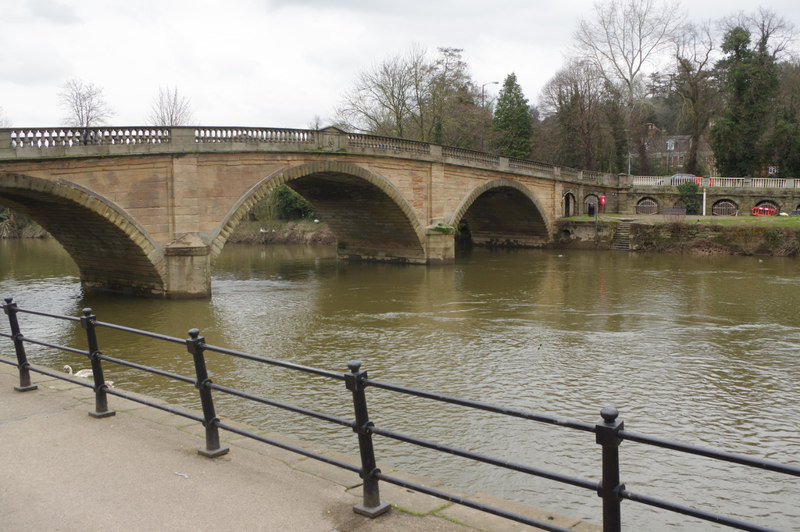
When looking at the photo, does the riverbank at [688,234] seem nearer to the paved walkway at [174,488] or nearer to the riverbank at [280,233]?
the riverbank at [280,233]

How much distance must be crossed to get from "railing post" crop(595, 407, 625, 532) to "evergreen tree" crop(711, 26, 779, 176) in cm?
4660

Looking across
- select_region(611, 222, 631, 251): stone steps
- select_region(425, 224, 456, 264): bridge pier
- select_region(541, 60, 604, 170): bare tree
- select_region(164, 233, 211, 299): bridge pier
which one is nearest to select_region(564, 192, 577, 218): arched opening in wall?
select_region(611, 222, 631, 251): stone steps

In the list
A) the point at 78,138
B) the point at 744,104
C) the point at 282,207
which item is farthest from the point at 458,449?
the point at 282,207

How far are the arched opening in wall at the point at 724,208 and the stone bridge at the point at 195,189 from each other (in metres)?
19.5

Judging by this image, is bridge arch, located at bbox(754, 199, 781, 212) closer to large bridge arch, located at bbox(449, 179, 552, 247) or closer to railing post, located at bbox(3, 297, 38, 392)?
large bridge arch, located at bbox(449, 179, 552, 247)

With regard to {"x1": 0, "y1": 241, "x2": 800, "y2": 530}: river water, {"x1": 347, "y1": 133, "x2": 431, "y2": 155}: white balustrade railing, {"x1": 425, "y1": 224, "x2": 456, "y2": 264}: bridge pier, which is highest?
{"x1": 347, "y1": 133, "x2": 431, "y2": 155}: white balustrade railing

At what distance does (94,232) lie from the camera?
19359mm

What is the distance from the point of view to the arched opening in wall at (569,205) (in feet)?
137

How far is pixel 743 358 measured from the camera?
12000mm

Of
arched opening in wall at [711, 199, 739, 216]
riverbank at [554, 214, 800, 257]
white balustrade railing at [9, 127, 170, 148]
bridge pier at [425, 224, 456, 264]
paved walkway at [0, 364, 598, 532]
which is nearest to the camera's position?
paved walkway at [0, 364, 598, 532]

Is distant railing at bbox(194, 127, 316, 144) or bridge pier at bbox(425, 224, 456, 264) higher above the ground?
distant railing at bbox(194, 127, 316, 144)

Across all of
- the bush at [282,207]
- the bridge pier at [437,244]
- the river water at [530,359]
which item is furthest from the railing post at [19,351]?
the bush at [282,207]

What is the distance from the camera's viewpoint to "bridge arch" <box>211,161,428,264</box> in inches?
982

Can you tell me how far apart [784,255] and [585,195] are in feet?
44.9
